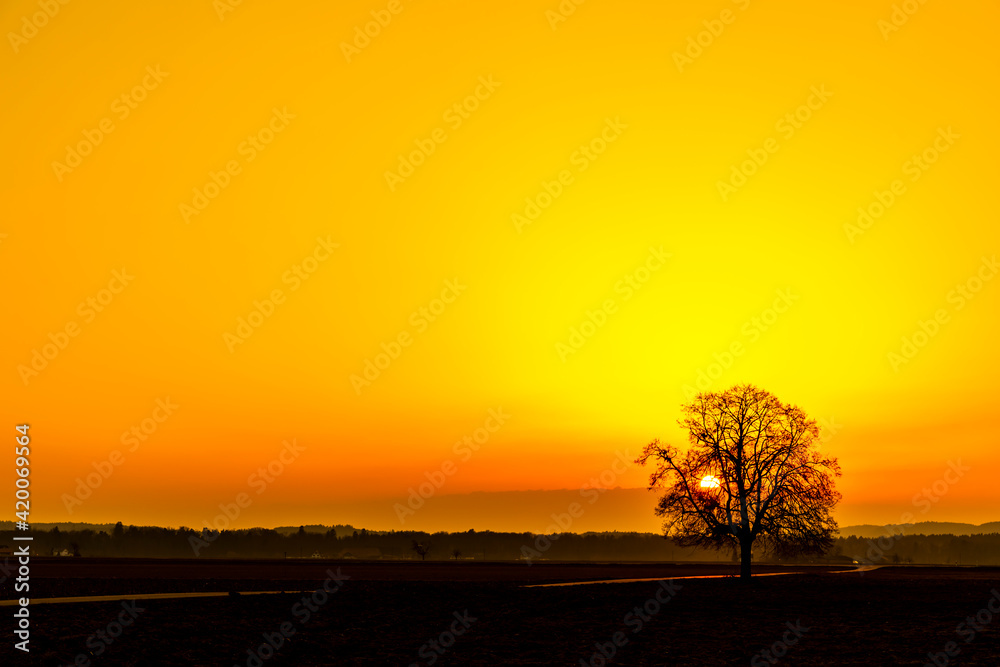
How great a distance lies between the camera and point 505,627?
35.0m

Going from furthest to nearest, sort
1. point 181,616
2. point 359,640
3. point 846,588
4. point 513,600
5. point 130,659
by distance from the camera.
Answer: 1. point 846,588
2. point 513,600
3. point 181,616
4. point 359,640
5. point 130,659

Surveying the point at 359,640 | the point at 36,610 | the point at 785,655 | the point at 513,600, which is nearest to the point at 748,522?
the point at 513,600

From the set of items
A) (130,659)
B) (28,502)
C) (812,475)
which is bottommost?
(130,659)

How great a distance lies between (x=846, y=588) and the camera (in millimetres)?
55062

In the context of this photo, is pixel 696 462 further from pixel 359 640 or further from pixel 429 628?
pixel 359 640

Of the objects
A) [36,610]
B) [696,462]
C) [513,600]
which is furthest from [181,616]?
[696,462]

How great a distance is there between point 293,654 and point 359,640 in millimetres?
2984

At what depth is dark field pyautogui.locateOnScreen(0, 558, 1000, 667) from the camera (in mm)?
28531

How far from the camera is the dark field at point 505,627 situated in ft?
93.6

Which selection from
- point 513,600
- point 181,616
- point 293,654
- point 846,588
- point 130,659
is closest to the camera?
point 130,659

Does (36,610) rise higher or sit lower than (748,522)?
lower

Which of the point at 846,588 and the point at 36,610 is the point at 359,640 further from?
the point at 846,588

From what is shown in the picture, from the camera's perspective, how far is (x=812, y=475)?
55.9 meters

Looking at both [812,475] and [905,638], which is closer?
[905,638]
